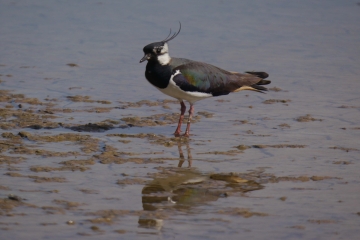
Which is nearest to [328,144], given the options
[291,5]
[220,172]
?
[220,172]

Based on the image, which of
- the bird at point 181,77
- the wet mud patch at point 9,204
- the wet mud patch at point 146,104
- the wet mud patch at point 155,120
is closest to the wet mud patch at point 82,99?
the wet mud patch at point 146,104

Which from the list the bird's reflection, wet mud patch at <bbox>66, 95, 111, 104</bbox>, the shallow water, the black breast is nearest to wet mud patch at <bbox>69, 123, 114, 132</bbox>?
the shallow water

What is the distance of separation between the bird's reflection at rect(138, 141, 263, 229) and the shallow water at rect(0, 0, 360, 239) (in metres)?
0.02

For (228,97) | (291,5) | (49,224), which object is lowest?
(49,224)

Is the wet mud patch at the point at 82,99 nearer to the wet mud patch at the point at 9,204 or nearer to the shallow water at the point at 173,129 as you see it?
the shallow water at the point at 173,129

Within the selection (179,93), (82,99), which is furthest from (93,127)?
(82,99)

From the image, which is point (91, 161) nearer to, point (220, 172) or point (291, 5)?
point (220, 172)

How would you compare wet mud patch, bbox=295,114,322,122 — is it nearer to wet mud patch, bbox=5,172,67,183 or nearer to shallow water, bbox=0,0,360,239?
shallow water, bbox=0,0,360,239

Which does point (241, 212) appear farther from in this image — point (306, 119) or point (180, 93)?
point (306, 119)

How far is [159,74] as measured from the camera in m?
9.20

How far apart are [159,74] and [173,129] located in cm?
69

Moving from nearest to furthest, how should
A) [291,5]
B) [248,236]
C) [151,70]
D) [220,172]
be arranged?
[248,236] < [220,172] < [151,70] < [291,5]

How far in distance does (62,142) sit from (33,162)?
86cm

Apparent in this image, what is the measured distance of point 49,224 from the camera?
5898 millimetres
